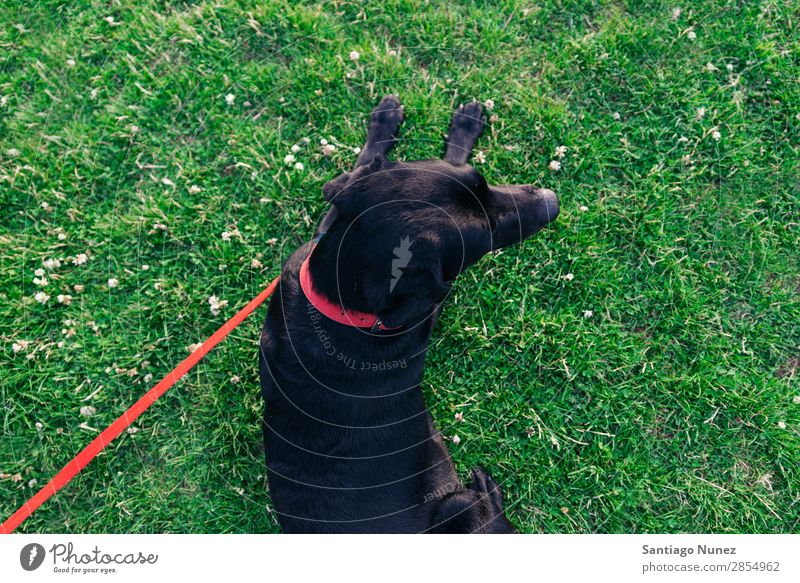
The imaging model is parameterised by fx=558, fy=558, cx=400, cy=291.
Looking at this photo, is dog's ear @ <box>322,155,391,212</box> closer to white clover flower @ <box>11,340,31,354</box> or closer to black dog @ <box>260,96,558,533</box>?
black dog @ <box>260,96,558,533</box>

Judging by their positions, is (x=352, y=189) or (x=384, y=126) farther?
(x=384, y=126)

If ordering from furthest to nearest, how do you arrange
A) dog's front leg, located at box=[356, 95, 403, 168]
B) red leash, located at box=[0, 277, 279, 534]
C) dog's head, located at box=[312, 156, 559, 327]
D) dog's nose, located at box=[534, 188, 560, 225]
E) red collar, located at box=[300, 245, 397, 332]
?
dog's front leg, located at box=[356, 95, 403, 168] < red leash, located at box=[0, 277, 279, 534] < dog's nose, located at box=[534, 188, 560, 225] < red collar, located at box=[300, 245, 397, 332] < dog's head, located at box=[312, 156, 559, 327]

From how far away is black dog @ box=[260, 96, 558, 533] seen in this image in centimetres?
328

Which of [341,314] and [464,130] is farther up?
[464,130]

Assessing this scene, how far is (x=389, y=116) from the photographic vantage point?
4824mm

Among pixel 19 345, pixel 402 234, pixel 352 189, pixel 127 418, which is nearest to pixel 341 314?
pixel 402 234

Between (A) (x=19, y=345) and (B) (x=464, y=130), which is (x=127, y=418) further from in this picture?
(B) (x=464, y=130)

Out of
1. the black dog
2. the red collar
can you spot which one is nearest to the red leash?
the black dog

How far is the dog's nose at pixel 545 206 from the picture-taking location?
4.02 metres

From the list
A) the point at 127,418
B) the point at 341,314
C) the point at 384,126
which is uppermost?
the point at 384,126

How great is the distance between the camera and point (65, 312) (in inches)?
194

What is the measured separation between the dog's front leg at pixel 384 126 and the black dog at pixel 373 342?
1.28 meters

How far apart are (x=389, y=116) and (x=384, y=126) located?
10 centimetres
